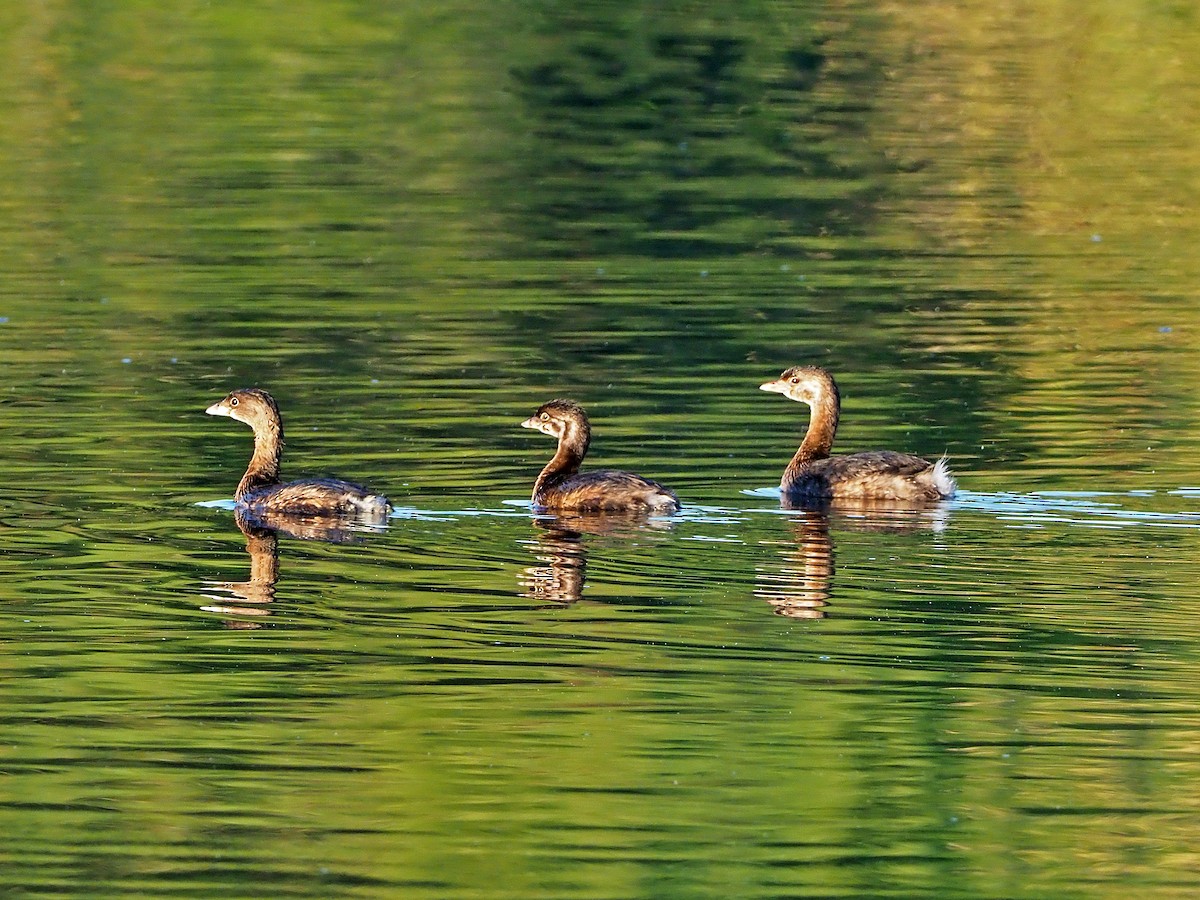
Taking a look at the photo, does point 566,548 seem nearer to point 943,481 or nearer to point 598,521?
point 598,521

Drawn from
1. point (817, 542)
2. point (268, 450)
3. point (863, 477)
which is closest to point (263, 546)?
point (268, 450)

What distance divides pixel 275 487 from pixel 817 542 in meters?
3.64

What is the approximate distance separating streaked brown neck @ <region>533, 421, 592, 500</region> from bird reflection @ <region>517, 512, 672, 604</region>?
2.67ft

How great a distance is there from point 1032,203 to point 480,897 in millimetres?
26384

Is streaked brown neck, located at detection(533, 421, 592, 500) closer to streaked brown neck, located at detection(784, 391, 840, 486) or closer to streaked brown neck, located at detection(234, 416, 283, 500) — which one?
streaked brown neck, located at detection(784, 391, 840, 486)

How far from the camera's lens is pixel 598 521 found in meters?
16.8

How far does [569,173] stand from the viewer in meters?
36.9

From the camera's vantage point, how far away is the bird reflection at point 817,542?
14.1m

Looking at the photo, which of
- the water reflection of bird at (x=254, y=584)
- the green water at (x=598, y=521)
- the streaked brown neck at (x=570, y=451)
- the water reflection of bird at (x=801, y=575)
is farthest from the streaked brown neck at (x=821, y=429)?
the water reflection of bird at (x=254, y=584)

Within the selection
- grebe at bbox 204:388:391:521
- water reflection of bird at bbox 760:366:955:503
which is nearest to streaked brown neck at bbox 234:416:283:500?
grebe at bbox 204:388:391:521

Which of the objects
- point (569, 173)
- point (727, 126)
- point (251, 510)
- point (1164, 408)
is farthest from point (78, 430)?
point (727, 126)

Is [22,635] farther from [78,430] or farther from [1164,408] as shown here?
[1164,408]

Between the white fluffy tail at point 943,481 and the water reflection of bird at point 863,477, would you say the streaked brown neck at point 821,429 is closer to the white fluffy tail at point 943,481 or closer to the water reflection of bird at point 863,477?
the water reflection of bird at point 863,477

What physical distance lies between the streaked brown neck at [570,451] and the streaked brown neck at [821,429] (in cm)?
150
